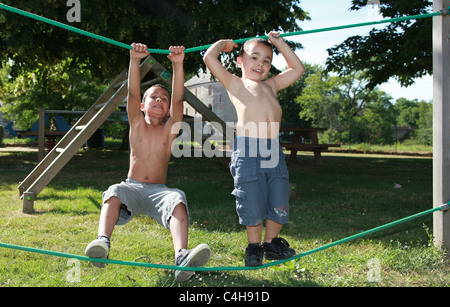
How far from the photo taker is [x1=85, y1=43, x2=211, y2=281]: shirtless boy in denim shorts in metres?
2.87

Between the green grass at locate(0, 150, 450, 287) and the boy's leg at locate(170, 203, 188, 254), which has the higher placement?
the boy's leg at locate(170, 203, 188, 254)

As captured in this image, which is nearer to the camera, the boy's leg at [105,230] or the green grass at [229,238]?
the boy's leg at [105,230]

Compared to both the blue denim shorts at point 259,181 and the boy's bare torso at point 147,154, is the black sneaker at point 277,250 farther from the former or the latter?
the boy's bare torso at point 147,154

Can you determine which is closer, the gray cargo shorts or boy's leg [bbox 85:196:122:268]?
boy's leg [bbox 85:196:122:268]

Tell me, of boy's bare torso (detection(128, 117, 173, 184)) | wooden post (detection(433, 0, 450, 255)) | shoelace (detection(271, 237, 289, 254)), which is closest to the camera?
shoelace (detection(271, 237, 289, 254))

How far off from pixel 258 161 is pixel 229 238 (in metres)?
1.43

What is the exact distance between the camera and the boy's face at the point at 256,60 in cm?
296

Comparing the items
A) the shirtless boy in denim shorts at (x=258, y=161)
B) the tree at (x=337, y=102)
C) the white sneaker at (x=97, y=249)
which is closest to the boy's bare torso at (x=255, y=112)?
the shirtless boy in denim shorts at (x=258, y=161)

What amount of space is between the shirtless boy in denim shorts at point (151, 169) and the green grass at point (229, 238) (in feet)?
1.33

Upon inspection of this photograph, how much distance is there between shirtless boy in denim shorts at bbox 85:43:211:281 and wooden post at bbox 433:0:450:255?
7.03 ft

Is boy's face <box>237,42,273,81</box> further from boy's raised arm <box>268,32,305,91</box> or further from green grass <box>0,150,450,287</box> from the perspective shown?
green grass <box>0,150,450,287</box>

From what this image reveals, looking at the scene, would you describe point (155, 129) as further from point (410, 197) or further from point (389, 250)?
point (410, 197)

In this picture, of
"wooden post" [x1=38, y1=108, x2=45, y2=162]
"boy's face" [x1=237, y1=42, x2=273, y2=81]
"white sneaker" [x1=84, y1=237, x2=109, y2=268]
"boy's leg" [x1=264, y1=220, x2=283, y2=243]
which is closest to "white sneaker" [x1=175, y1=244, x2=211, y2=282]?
"white sneaker" [x1=84, y1=237, x2=109, y2=268]

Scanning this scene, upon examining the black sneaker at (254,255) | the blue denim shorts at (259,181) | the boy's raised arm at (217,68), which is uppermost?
the boy's raised arm at (217,68)
